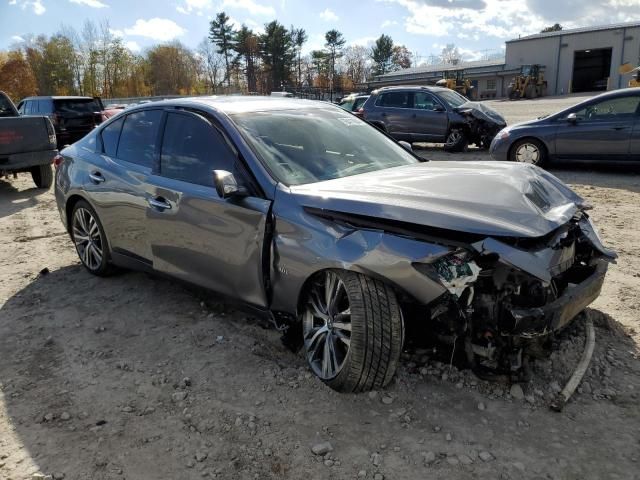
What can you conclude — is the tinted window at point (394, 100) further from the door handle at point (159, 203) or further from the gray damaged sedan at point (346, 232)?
the door handle at point (159, 203)

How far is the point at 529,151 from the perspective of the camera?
33.6 ft

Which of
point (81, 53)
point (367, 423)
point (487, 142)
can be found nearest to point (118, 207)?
point (367, 423)

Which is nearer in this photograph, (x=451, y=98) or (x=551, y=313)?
(x=551, y=313)

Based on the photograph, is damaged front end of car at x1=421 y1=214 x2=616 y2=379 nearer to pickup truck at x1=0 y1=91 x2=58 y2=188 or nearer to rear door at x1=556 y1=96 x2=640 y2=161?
rear door at x1=556 y1=96 x2=640 y2=161

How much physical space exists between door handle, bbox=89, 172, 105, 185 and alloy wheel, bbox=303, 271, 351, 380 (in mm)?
2459

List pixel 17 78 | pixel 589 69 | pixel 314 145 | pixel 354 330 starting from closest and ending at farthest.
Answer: pixel 354 330, pixel 314 145, pixel 589 69, pixel 17 78

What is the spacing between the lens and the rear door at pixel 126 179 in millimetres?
4102

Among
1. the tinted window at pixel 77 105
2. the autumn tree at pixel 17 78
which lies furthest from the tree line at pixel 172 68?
the tinted window at pixel 77 105

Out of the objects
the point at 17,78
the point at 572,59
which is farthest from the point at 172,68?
the point at 572,59

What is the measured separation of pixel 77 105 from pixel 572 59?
47915 millimetres

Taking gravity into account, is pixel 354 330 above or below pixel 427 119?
below

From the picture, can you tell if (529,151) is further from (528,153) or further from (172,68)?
(172,68)

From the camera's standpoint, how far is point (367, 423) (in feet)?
9.02

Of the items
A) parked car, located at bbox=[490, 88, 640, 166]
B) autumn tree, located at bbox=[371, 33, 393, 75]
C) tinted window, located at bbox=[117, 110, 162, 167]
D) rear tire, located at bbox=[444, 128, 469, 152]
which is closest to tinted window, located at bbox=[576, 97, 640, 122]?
parked car, located at bbox=[490, 88, 640, 166]
